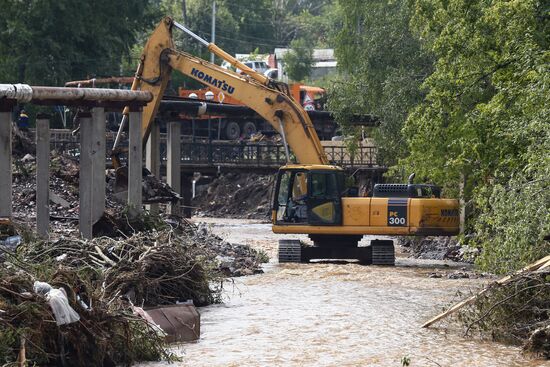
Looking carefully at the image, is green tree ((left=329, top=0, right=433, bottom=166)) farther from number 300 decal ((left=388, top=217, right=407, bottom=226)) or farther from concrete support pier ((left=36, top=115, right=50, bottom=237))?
concrete support pier ((left=36, top=115, right=50, bottom=237))

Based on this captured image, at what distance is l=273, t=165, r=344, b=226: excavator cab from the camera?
96.1 feet

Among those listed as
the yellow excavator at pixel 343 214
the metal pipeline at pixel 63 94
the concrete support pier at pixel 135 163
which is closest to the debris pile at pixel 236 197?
the yellow excavator at pixel 343 214

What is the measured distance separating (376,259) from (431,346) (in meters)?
12.4

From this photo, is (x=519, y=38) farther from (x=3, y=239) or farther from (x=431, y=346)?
(x=3, y=239)

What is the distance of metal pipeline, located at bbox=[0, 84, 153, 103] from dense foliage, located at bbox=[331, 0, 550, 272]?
6.58 m

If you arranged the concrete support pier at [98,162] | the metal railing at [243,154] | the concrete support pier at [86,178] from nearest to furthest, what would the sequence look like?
the concrete support pier at [86,178]
the concrete support pier at [98,162]
the metal railing at [243,154]

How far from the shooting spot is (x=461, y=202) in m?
30.1

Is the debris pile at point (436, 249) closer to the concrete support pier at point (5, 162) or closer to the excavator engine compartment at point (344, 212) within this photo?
the excavator engine compartment at point (344, 212)

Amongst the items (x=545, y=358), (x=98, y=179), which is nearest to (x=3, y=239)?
(x=98, y=179)

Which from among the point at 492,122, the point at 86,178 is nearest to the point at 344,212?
the point at 492,122

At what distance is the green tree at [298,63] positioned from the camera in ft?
317

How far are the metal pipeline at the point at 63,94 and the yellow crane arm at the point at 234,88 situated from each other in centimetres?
661

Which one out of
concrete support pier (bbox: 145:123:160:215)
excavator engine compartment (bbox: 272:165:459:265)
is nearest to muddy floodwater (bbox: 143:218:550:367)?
excavator engine compartment (bbox: 272:165:459:265)

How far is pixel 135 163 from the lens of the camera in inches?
1030
